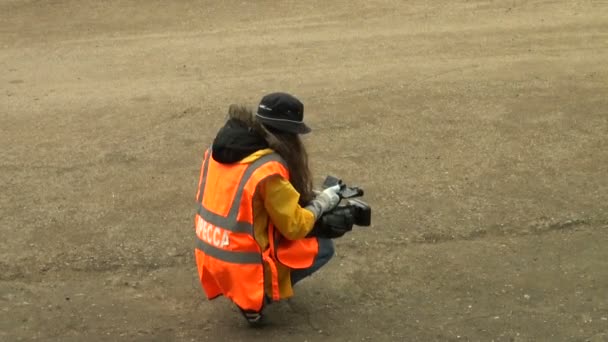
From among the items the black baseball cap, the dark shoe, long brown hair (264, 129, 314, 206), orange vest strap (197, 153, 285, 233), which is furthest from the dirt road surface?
the black baseball cap

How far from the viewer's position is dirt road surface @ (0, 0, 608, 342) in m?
5.10

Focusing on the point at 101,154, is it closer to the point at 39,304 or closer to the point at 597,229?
the point at 39,304

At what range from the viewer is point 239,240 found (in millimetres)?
4559

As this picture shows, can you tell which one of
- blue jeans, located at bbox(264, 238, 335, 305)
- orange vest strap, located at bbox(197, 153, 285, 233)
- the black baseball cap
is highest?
the black baseball cap

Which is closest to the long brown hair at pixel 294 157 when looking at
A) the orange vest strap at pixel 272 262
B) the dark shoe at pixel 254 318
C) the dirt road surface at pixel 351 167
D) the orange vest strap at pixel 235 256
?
the orange vest strap at pixel 272 262

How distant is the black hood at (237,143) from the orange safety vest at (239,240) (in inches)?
1.9

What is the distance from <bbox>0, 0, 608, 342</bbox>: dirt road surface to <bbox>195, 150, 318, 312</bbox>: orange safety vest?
34 cm

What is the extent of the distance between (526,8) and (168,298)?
874 centimetres

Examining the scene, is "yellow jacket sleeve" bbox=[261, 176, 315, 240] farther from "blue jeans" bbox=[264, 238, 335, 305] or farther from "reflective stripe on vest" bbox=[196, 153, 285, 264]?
"blue jeans" bbox=[264, 238, 335, 305]

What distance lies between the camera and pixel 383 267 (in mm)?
5582

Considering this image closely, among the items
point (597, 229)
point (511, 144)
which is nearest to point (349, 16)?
point (511, 144)

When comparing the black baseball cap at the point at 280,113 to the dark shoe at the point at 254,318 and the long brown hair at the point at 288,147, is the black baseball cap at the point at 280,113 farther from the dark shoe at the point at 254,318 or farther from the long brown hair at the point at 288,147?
the dark shoe at the point at 254,318

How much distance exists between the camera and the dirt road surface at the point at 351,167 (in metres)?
5.10

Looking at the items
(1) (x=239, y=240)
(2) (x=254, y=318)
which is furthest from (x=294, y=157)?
(2) (x=254, y=318)
